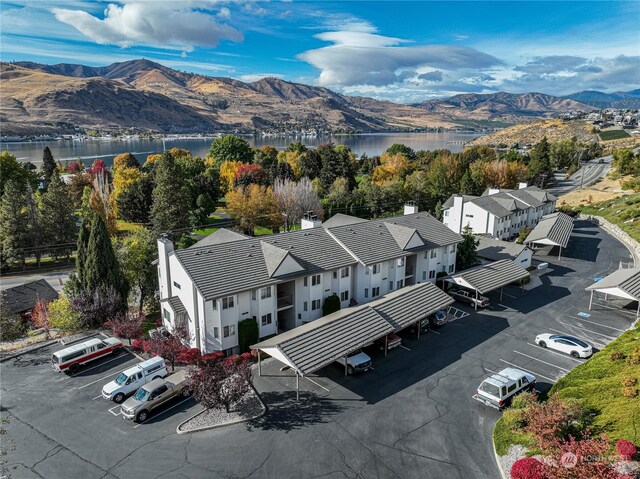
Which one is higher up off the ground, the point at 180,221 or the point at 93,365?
the point at 180,221

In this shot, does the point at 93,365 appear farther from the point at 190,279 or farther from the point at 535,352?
the point at 535,352

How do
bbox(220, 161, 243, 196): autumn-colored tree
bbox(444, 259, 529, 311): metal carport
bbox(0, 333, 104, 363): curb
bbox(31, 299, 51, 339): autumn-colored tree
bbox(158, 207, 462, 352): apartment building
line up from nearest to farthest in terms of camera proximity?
bbox(158, 207, 462, 352): apartment building → bbox(0, 333, 104, 363): curb → bbox(31, 299, 51, 339): autumn-colored tree → bbox(444, 259, 529, 311): metal carport → bbox(220, 161, 243, 196): autumn-colored tree

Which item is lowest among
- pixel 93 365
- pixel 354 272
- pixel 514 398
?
pixel 93 365

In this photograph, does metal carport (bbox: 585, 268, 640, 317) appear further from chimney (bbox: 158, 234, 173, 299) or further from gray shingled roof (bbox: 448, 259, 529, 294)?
chimney (bbox: 158, 234, 173, 299)

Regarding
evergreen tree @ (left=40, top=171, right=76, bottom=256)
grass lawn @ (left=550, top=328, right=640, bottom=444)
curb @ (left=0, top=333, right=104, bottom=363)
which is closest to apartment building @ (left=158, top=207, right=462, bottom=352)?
curb @ (left=0, top=333, right=104, bottom=363)

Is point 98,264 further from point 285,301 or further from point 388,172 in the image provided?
point 388,172

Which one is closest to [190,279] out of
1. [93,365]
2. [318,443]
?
[93,365]

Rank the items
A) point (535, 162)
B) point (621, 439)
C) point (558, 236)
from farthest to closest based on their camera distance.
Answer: point (535, 162) → point (558, 236) → point (621, 439)

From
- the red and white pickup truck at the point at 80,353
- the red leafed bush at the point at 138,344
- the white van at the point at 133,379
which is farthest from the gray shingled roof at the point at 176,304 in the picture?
the red and white pickup truck at the point at 80,353
